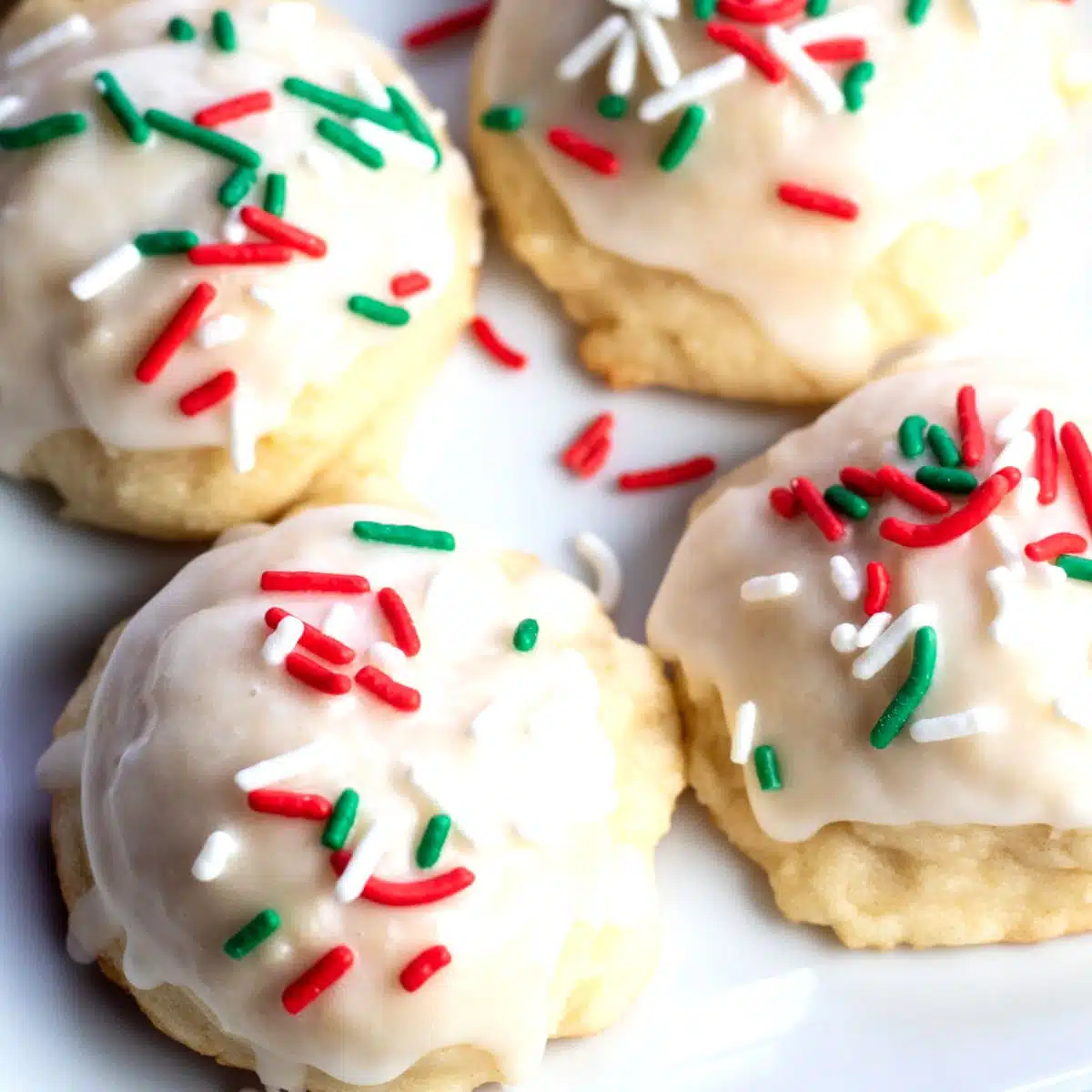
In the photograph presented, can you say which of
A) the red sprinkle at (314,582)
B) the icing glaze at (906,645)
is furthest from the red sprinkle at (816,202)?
the red sprinkle at (314,582)

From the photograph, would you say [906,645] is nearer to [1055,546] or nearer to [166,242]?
[1055,546]

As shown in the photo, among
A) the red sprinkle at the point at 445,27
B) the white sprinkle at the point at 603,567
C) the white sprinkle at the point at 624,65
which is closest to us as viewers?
the white sprinkle at the point at 624,65

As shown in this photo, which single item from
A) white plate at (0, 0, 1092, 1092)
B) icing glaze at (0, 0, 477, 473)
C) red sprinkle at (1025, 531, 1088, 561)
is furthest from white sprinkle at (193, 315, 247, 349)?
red sprinkle at (1025, 531, 1088, 561)

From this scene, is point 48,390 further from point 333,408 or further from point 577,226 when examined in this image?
point 577,226

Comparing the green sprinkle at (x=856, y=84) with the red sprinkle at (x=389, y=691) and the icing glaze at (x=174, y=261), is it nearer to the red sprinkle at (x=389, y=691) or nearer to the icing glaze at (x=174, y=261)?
the icing glaze at (x=174, y=261)

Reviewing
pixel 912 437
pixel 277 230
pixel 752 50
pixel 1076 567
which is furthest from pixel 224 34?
pixel 1076 567

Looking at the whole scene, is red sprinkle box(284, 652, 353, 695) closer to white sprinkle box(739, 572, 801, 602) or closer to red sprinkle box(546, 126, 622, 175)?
white sprinkle box(739, 572, 801, 602)
